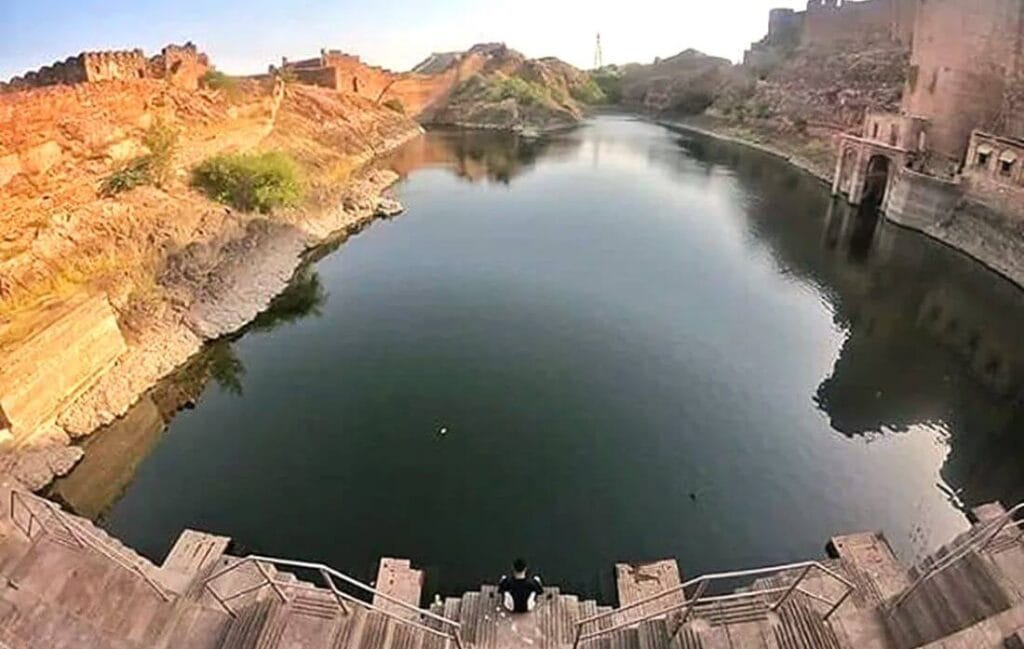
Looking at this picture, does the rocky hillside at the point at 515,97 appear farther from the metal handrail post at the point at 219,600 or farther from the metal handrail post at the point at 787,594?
the metal handrail post at the point at 787,594

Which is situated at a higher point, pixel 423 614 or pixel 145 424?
pixel 423 614

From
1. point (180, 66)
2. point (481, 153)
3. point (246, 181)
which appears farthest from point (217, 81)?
point (481, 153)

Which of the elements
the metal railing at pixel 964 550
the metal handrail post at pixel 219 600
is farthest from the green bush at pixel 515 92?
the metal railing at pixel 964 550

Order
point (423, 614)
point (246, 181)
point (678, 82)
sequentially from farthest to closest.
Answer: point (678, 82)
point (246, 181)
point (423, 614)

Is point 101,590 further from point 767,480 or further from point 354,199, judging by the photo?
point 354,199

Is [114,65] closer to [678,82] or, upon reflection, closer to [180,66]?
[180,66]

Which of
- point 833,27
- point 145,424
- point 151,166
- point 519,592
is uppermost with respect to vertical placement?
point 833,27

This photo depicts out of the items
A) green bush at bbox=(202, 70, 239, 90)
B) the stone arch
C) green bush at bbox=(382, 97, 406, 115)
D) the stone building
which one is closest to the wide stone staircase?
the stone building
